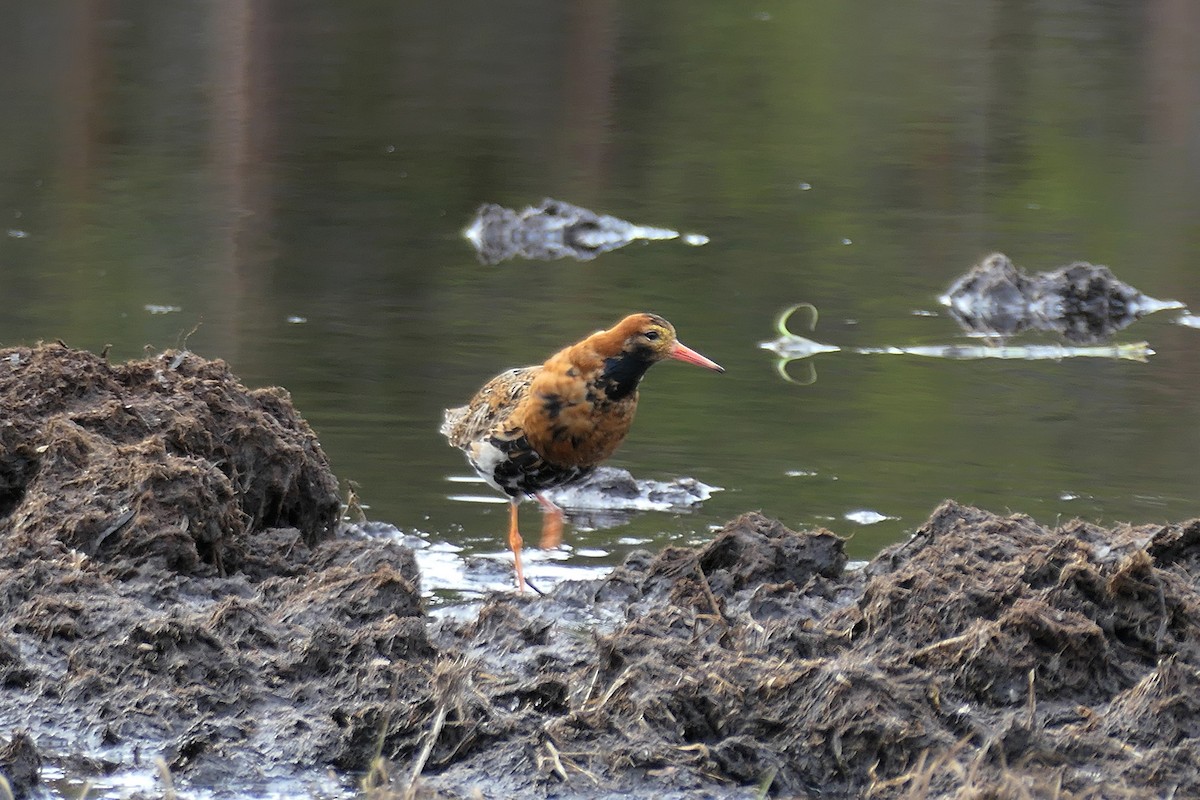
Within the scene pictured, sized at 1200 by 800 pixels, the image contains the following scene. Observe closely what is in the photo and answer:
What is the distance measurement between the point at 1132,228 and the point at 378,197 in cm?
650

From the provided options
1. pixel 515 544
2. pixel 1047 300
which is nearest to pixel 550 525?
pixel 515 544

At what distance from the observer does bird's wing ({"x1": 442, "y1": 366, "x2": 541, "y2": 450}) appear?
7973mm

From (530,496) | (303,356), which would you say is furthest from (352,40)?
(530,496)

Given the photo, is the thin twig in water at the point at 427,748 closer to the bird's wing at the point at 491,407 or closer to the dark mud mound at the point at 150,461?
the dark mud mound at the point at 150,461

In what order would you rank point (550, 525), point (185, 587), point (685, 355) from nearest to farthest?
point (185, 587) < point (685, 355) < point (550, 525)

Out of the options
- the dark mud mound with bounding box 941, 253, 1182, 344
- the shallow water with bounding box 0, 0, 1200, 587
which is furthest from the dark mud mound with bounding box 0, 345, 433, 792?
the dark mud mound with bounding box 941, 253, 1182, 344

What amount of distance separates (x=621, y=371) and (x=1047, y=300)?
6396mm

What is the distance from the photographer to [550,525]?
840cm

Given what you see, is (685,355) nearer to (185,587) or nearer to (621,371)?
(621,371)

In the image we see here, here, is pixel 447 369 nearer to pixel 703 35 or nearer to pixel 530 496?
pixel 530 496

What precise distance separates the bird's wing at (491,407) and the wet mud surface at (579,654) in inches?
35.4

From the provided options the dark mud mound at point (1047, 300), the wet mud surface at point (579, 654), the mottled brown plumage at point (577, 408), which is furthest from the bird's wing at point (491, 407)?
the dark mud mound at point (1047, 300)

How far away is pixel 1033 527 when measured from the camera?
7.00m

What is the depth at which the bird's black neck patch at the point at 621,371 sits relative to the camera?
7.68 meters
